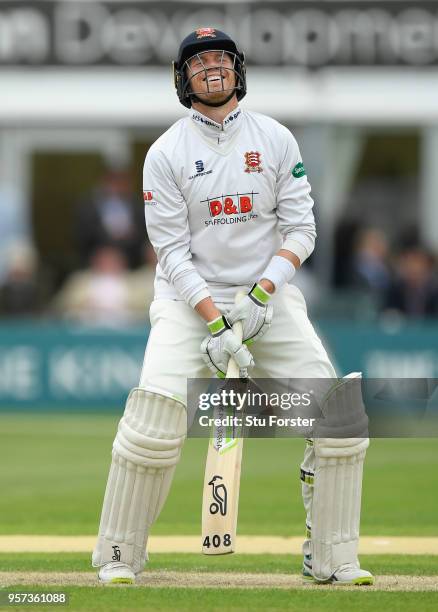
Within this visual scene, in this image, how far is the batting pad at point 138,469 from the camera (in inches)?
238

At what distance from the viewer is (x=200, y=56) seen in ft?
20.7

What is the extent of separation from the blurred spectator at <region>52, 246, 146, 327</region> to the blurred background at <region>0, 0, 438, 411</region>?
3 cm

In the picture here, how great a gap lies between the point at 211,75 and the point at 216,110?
14cm

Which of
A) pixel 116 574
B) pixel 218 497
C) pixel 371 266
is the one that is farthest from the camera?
pixel 371 266

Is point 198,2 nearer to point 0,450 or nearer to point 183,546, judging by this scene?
point 0,450

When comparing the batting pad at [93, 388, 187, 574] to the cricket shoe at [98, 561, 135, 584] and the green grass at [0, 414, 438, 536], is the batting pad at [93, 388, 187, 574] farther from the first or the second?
the green grass at [0, 414, 438, 536]

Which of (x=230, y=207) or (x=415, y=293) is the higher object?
(x=415, y=293)

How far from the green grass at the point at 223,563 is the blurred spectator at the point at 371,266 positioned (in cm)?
912

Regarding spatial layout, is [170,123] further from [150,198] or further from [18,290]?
[150,198]

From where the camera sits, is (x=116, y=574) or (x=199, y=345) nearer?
(x=116, y=574)

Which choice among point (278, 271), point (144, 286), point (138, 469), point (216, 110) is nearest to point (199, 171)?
point (216, 110)

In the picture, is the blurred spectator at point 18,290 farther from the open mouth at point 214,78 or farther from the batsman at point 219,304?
the open mouth at point 214,78

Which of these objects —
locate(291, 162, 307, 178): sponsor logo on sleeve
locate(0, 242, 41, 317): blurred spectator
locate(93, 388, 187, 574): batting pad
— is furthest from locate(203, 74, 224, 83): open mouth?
locate(0, 242, 41, 317): blurred spectator

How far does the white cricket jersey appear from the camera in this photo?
20.4ft
